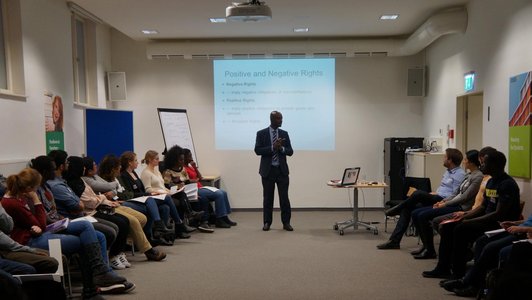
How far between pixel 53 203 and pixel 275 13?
391 centimetres

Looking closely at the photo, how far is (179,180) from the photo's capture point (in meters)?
6.85

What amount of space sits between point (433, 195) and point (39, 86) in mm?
4870

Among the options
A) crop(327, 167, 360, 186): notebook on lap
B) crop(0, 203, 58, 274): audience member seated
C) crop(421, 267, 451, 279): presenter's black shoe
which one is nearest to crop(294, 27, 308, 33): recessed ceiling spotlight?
crop(327, 167, 360, 186): notebook on lap

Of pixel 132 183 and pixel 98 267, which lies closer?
pixel 98 267

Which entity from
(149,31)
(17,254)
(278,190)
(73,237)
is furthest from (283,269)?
(149,31)

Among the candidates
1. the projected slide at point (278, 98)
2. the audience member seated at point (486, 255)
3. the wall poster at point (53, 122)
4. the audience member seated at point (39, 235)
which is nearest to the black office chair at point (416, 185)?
the audience member seated at point (486, 255)

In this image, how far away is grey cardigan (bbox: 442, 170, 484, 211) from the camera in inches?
189

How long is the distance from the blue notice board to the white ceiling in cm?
138

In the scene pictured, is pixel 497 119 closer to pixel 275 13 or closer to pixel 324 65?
pixel 275 13

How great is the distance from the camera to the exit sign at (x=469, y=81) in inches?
234

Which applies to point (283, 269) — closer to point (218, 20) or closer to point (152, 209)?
point (152, 209)

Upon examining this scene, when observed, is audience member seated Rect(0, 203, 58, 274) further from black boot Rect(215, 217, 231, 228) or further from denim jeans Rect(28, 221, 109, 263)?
black boot Rect(215, 217, 231, 228)

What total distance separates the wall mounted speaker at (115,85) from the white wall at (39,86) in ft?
4.75

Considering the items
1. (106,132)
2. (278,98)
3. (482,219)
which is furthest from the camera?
(278,98)
